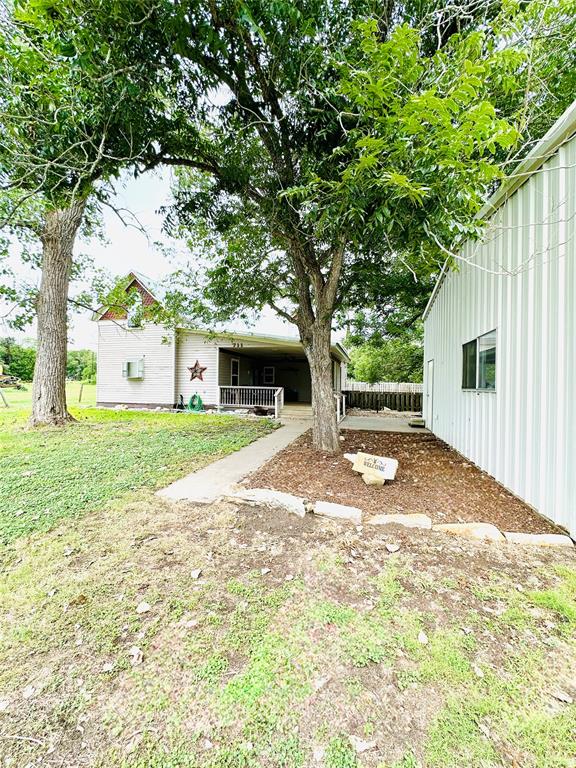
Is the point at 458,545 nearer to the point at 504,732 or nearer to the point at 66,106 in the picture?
the point at 504,732

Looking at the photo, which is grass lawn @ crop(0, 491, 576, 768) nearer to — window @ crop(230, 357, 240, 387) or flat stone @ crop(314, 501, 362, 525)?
flat stone @ crop(314, 501, 362, 525)

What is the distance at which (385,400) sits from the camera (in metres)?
18.1

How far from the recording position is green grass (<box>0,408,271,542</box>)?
154 inches

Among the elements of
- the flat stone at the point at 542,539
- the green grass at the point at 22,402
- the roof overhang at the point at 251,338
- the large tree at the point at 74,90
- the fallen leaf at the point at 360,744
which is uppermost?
the large tree at the point at 74,90

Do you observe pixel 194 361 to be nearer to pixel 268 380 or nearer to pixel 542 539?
pixel 268 380

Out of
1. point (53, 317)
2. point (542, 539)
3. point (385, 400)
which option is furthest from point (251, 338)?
point (542, 539)

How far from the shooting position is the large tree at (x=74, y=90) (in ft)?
11.3

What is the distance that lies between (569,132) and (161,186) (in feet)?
22.9

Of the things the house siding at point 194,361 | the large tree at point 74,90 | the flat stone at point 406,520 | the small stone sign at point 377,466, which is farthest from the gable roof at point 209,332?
the flat stone at point 406,520

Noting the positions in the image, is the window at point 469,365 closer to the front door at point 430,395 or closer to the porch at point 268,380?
the porch at point 268,380

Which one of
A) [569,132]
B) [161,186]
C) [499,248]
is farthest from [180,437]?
[569,132]

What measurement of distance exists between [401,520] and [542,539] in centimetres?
128

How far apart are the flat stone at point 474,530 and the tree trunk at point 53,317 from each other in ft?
32.3

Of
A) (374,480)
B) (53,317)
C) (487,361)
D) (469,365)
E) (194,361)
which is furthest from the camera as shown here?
(194,361)
